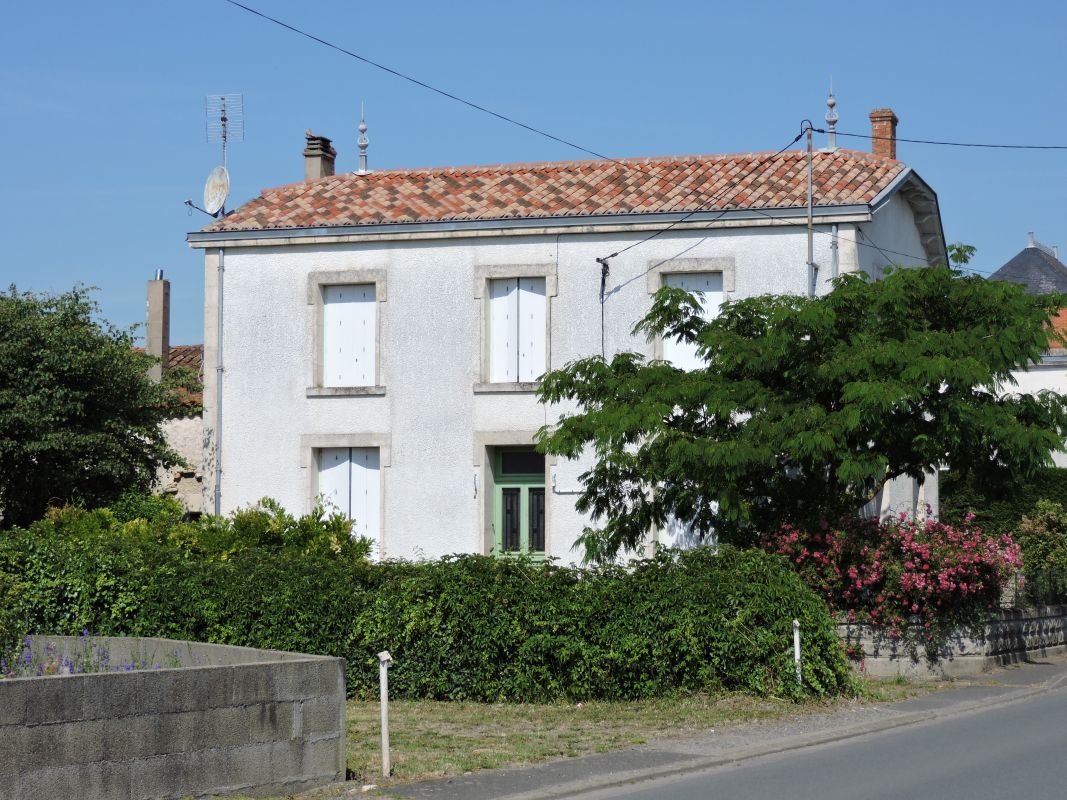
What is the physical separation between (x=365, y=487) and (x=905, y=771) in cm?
1489

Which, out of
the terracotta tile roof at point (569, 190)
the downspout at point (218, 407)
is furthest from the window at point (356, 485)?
the terracotta tile roof at point (569, 190)

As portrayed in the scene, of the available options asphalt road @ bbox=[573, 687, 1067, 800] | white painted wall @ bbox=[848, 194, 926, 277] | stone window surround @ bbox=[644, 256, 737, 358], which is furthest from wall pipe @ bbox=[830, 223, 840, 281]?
asphalt road @ bbox=[573, 687, 1067, 800]

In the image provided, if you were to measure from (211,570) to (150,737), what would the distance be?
6866 mm

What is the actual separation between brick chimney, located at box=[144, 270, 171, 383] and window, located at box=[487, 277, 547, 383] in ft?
44.0

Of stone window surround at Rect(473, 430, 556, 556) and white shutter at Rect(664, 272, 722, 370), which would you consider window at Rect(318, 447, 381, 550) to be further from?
white shutter at Rect(664, 272, 722, 370)

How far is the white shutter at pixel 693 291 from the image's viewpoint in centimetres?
2325

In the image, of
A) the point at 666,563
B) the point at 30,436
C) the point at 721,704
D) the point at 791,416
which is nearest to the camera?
the point at 721,704

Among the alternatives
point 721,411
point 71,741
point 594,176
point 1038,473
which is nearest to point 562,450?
point 721,411

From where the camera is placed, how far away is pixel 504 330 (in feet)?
79.5

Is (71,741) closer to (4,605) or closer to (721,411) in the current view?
(4,605)

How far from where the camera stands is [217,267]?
25.3 meters

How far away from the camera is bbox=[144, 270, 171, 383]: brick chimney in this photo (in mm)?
35438

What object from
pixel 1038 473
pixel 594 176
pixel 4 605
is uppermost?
pixel 594 176

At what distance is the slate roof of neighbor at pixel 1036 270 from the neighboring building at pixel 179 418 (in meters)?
32.3
